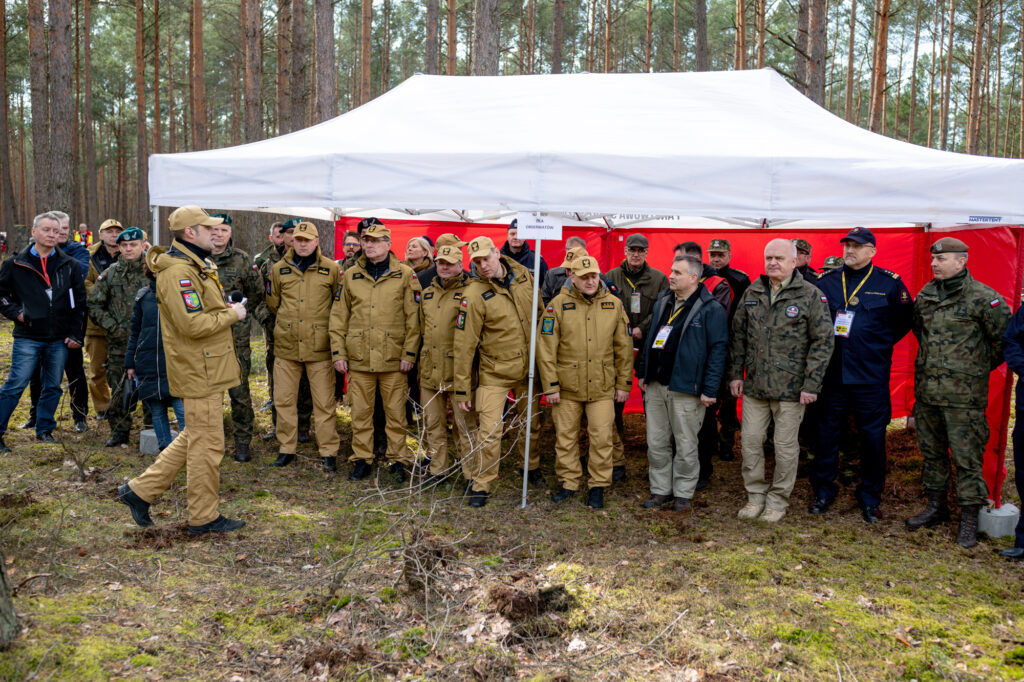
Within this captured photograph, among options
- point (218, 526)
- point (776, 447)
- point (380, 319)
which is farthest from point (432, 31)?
point (218, 526)

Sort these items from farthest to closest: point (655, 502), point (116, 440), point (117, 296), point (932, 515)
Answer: point (116, 440)
point (117, 296)
point (655, 502)
point (932, 515)

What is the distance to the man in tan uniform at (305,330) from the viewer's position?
5.77m

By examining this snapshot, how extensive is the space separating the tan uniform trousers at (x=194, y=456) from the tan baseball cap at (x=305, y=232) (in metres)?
1.78

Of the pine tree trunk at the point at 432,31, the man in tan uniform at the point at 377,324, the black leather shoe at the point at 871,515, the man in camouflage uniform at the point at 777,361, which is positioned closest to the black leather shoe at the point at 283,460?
the man in tan uniform at the point at 377,324

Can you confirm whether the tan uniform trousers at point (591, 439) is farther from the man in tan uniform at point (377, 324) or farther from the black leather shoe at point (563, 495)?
the man in tan uniform at point (377, 324)

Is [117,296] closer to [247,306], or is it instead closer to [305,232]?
[247,306]

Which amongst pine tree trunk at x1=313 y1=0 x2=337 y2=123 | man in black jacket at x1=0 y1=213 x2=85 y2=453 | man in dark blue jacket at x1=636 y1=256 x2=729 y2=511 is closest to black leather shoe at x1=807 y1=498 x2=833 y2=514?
man in dark blue jacket at x1=636 y1=256 x2=729 y2=511

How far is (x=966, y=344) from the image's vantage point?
450 cm

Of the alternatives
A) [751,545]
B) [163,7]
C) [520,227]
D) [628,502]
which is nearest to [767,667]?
[751,545]

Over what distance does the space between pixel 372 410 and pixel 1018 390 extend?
4438 mm

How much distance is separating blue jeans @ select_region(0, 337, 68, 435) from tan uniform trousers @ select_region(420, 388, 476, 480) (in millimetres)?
3206

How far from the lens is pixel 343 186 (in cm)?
506

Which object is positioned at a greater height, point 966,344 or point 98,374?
point 966,344

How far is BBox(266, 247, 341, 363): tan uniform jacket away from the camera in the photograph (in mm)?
5766
